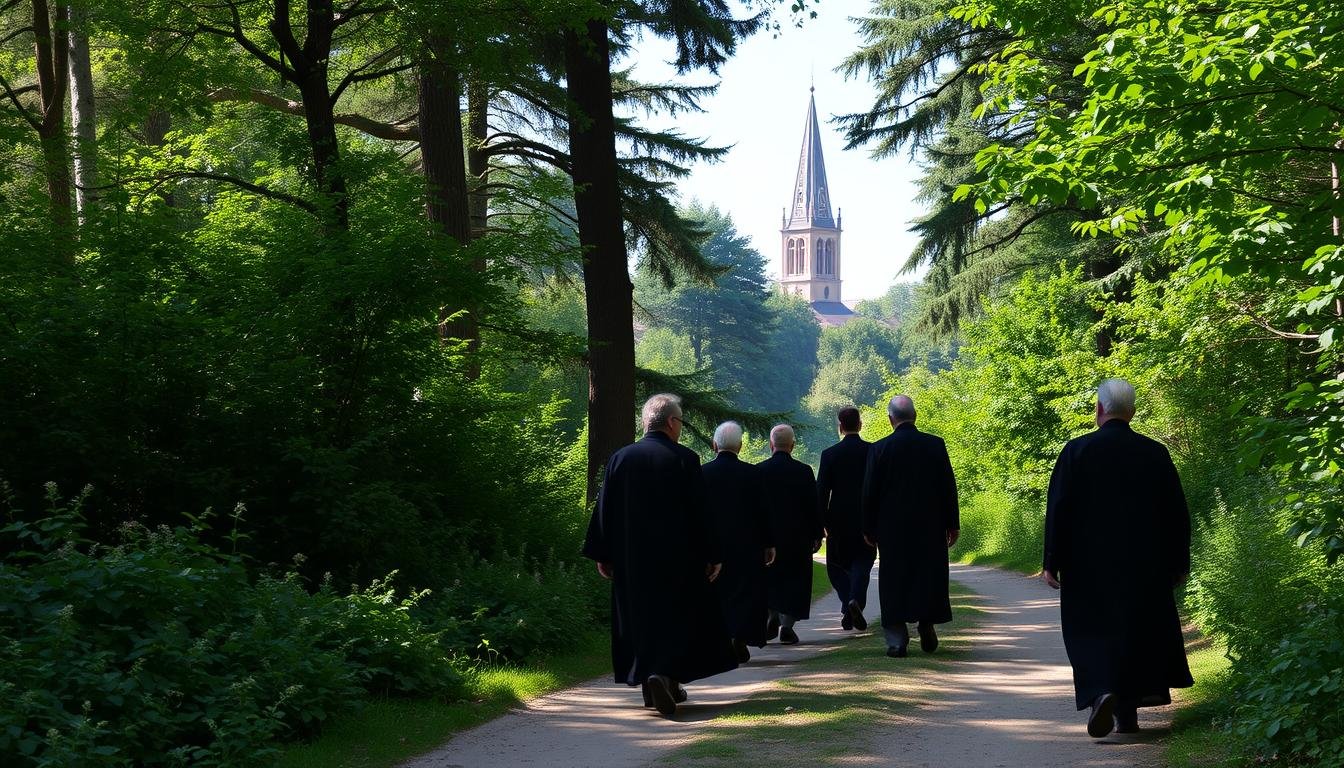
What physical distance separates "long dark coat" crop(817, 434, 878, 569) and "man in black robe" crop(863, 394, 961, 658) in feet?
5.49

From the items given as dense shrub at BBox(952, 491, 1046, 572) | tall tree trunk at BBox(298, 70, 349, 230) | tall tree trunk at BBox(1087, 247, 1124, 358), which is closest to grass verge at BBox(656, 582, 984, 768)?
tall tree trunk at BBox(298, 70, 349, 230)

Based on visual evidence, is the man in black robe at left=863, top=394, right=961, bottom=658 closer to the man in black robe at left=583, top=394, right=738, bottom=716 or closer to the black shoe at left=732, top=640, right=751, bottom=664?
the black shoe at left=732, top=640, right=751, bottom=664

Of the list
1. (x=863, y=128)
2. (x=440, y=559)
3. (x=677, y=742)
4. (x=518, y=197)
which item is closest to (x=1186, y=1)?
(x=677, y=742)

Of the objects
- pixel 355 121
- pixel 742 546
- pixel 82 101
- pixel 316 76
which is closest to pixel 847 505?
pixel 742 546

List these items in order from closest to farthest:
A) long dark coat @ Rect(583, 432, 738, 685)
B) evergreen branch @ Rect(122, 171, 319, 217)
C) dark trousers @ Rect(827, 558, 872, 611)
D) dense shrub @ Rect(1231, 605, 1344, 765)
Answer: dense shrub @ Rect(1231, 605, 1344, 765) → long dark coat @ Rect(583, 432, 738, 685) → evergreen branch @ Rect(122, 171, 319, 217) → dark trousers @ Rect(827, 558, 872, 611)

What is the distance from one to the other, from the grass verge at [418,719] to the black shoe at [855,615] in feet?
11.1

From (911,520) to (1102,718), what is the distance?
12.8 feet

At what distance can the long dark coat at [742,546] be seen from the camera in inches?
469

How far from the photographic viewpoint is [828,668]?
10500mm

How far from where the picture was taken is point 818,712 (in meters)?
8.33

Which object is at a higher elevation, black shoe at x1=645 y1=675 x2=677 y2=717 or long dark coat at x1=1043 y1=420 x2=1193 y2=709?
long dark coat at x1=1043 y1=420 x2=1193 y2=709

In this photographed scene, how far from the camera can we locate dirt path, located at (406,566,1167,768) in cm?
719

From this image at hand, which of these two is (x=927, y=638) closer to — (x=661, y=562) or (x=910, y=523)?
(x=910, y=523)

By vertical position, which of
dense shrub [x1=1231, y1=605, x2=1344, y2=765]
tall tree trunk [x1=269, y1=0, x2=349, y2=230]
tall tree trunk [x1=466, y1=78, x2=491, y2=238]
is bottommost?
dense shrub [x1=1231, y1=605, x2=1344, y2=765]
